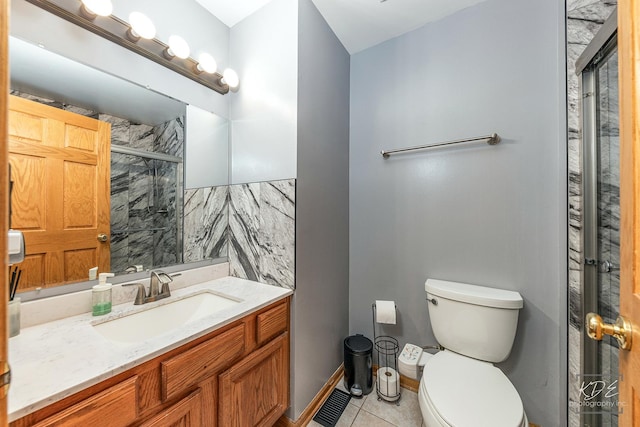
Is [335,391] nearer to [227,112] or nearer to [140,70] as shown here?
[227,112]

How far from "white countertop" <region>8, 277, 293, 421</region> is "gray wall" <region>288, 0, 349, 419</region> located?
0.47 m

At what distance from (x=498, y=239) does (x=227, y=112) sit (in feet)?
6.11

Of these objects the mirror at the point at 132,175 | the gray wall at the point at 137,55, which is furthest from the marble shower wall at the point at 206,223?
the gray wall at the point at 137,55

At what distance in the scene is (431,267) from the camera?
5.16 ft

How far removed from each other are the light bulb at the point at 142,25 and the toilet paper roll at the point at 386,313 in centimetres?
197

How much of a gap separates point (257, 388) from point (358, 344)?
2.56 ft

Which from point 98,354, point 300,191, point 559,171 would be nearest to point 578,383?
point 559,171

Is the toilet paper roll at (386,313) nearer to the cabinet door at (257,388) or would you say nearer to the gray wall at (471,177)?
the gray wall at (471,177)

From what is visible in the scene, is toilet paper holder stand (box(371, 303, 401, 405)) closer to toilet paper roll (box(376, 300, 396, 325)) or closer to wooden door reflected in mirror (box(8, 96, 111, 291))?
toilet paper roll (box(376, 300, 396, 325))

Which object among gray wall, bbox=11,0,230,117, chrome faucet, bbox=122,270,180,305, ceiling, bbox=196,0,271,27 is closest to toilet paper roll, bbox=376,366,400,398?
chrome faucet, bbox=122,270,180,305

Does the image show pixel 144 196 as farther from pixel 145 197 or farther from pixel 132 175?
pixel 132 175

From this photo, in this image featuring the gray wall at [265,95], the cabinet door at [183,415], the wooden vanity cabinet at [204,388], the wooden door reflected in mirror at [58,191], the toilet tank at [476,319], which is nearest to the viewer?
the wooden vanity cabinet at [204,388]

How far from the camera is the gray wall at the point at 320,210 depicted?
4.46 feet

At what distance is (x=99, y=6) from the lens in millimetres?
1020
